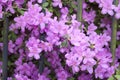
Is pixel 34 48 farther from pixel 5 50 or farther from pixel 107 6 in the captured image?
pixel 107 6

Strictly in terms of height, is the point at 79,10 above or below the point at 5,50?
above

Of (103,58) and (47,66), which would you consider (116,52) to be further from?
(47,66)

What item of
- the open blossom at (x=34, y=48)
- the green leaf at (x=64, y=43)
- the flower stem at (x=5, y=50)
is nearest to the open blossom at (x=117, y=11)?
the green leaf at (x=64, y=43)

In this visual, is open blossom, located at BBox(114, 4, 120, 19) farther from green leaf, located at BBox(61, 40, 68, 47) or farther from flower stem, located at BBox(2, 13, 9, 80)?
flower stem, located at BBox(2, 13, 9, 80)

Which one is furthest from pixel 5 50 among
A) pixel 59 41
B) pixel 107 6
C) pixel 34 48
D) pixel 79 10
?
pixel 107 6

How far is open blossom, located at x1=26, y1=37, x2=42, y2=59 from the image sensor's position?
74.3 inches

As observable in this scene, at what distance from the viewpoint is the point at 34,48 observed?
1887mm

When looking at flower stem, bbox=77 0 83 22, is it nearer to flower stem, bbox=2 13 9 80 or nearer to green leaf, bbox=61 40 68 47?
green leaf, bbox=61 40 68 47

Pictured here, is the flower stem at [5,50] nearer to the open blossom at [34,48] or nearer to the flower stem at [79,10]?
the open blossom at [34,48]

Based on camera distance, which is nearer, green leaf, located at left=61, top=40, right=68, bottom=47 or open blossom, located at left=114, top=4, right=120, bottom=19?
green leaf, located at left=61, top=40, right=68, bottom=47

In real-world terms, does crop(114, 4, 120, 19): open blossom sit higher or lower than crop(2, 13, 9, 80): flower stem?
higher

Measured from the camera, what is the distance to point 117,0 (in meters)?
2.03

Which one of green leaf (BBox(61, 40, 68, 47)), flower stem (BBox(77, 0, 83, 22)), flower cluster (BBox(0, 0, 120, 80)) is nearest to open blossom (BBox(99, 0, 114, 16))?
flower cluster (BBox(0, 0, 120, 80))

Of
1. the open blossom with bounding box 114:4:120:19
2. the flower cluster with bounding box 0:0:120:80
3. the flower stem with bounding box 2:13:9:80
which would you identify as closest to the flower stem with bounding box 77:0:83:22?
the flower cluster with bounding box 0:0:120:80
